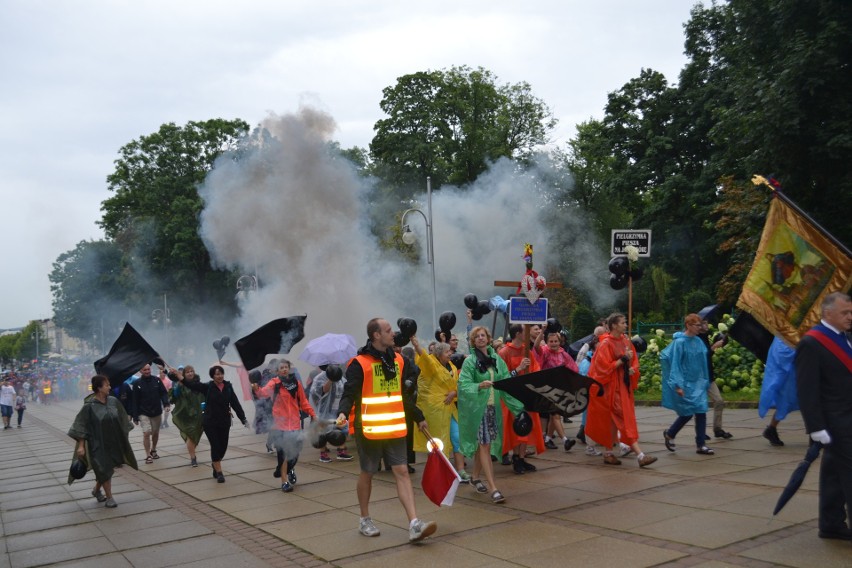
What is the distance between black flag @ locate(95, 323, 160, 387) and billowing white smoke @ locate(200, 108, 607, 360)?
11019mm

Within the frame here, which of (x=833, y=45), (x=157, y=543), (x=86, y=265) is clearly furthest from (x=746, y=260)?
(x=86, y=265)

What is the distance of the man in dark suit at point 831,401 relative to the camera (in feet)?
17.5

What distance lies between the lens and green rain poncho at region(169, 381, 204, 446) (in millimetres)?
12609

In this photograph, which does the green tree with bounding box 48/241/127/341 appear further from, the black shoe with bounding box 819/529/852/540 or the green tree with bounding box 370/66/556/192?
the black shoe with bounding box 819/529/852/540

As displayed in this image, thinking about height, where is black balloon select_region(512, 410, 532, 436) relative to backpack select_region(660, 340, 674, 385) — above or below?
below

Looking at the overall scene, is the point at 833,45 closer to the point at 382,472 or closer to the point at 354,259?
the point at 382,472

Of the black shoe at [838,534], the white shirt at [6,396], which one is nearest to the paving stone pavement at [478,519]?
the black shoe at [838,534]

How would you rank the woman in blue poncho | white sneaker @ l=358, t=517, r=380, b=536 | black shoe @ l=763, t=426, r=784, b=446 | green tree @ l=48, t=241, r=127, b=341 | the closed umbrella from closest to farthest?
1. white sneaker @ l=358, t=517, r=380, b=536
2. the woman in blue poncho
3. black shoe @ l=763, t=426, r=784, b=446
4. the closed umbrella
5. green tree @ l=48, t=241, r=127, b=341

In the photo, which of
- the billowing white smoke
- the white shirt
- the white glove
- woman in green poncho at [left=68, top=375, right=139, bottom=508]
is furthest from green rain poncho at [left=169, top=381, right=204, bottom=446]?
the white shirt

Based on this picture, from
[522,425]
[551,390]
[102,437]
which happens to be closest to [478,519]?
[522,425]

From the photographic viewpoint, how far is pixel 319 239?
2522 centimetres

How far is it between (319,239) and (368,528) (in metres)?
18.9

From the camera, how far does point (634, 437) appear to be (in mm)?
9234

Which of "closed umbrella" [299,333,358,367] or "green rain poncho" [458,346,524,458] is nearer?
"green rain poncho" [458,346,524,458]
